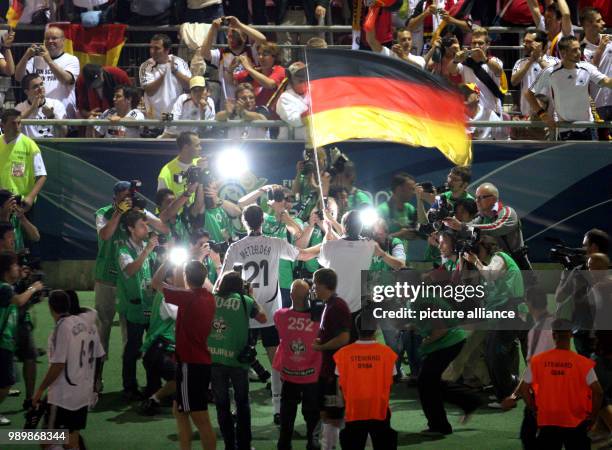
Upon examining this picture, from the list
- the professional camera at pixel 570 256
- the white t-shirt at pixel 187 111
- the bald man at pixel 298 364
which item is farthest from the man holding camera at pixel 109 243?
the professional camera at pixel 570 256

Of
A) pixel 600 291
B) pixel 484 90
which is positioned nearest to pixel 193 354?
pixel 600 291

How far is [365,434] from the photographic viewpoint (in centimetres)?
1038

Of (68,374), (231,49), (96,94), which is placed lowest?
(68,374)

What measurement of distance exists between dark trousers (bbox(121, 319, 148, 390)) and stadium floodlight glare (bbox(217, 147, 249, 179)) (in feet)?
12.7

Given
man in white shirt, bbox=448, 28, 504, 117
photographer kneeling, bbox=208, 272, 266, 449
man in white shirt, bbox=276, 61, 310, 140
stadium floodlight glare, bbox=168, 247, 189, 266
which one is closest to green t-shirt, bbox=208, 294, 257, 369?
photographer kneeling, bbox=208, 272, 266, 449

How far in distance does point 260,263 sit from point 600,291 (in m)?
3.36

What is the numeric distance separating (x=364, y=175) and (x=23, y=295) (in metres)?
6.60

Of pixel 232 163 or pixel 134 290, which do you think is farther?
pixel 232 163

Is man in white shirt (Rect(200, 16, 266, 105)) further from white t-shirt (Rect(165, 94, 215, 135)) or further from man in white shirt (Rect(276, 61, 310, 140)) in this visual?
man in white shirt (Rect(276, 61, 310, 140))

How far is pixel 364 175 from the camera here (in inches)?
688

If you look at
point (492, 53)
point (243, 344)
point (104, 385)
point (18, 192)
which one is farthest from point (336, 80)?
point (492, 53)

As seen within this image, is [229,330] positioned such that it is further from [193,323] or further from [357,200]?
[357,200]

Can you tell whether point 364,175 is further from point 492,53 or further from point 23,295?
point 23,295

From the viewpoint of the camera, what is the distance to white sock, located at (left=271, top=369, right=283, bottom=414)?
12316mm
